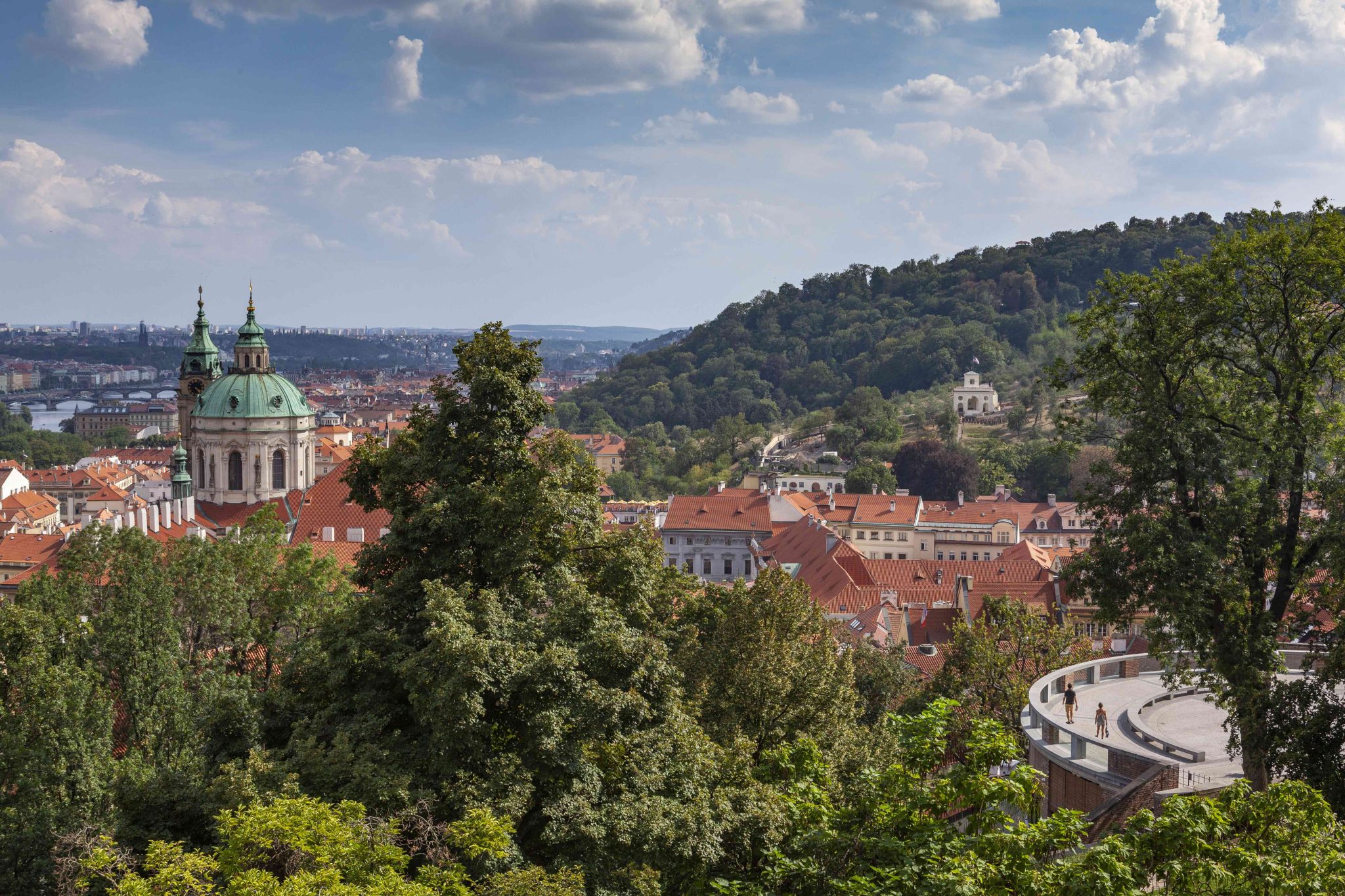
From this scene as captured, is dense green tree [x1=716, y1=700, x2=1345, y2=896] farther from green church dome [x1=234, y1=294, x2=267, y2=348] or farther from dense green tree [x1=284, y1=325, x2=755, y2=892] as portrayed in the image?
green church dome [x1=234, y1=294, x2=267, y2=348]

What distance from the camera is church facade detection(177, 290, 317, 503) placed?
70625 millimetres

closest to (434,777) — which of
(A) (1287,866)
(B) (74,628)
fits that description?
(A) (1287,866)

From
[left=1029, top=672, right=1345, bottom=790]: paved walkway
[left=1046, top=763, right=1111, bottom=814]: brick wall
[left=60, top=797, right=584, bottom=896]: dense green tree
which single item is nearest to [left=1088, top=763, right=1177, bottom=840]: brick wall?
[left=1029, top=672, right=1345, bottom=790]: paved walkway

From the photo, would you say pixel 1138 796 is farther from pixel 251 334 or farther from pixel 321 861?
pixel 251 334

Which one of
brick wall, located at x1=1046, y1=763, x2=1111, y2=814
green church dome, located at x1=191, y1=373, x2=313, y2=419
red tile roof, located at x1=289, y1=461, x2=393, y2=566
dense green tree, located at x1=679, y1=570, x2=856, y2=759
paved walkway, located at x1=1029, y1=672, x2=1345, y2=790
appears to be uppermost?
green church dome, located at x1=191, y1=373, x2=313, y2=419

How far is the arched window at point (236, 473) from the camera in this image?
233 ft

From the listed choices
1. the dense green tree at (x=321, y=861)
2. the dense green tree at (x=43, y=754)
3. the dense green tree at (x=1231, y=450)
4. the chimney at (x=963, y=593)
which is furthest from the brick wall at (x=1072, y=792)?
the chimney at (x=963, y=593)

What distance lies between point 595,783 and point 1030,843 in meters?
5.94

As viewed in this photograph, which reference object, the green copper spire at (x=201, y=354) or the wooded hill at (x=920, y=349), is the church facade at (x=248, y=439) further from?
the wooded hill at (x=920, y=349)

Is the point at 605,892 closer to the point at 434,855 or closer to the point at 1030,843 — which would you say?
the point at 434,855

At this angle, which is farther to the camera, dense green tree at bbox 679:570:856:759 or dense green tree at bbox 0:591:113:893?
dense green tree at bbox 679:570:856:759

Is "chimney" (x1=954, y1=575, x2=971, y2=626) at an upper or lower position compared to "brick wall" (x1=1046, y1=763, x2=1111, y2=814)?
lower

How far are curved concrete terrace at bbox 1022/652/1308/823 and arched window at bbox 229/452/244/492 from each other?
55.7 m

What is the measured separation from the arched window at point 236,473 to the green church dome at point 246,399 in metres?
2.21
